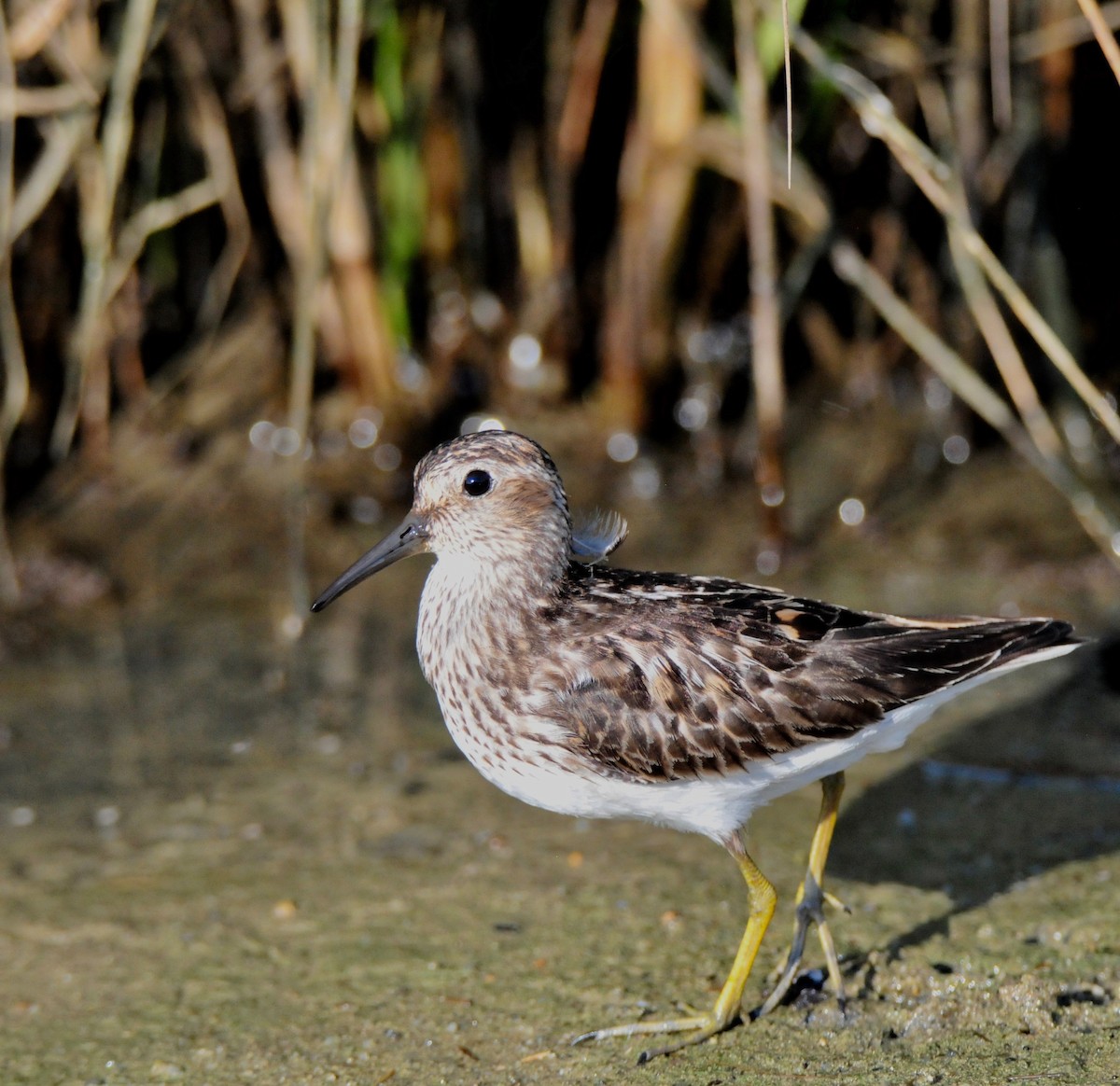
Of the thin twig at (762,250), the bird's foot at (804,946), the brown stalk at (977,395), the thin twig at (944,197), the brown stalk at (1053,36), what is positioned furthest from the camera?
the brown stalk at (1053,36)

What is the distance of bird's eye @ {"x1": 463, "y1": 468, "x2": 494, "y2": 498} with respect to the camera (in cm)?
421

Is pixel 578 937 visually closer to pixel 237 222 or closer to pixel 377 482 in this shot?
pixel 377 482

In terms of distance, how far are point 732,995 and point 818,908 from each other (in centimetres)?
37

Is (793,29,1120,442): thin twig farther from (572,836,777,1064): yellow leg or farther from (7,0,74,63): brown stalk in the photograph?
(7,0,74,63): brown stalk

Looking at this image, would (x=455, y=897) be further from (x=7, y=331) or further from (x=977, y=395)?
(x=7, y=331)

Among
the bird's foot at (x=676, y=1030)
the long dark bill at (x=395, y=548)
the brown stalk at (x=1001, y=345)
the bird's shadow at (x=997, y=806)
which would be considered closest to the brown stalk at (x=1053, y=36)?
the brown stalk at (x=1001, y=345)

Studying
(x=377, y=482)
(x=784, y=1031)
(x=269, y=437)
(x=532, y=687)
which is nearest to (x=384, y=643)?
(x=377, y=482)

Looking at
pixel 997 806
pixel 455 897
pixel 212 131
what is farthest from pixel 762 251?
pixel 455 897

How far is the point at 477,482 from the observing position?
422 centimetres

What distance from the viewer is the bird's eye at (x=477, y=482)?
421cm

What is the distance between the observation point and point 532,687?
13.0 feet

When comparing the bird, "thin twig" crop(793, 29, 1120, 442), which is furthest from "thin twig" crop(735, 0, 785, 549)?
the bird

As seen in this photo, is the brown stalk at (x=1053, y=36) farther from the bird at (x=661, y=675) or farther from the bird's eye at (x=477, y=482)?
the bird's eye at (x=477, y=482)

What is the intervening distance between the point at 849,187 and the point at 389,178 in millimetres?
2167
